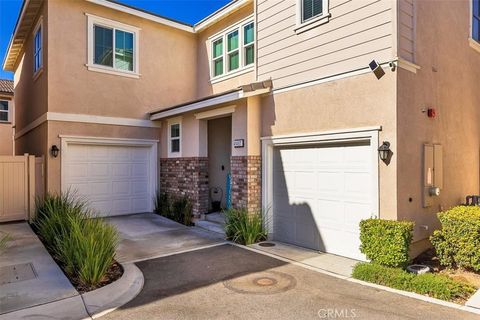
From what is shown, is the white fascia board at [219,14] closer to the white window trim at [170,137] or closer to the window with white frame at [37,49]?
the white window trim at [170,137]

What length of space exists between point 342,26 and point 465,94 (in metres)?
3.67

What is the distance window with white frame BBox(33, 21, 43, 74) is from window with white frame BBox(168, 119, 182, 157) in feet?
14.3

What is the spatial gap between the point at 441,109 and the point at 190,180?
6.84 meters

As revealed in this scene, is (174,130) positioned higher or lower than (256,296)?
higher

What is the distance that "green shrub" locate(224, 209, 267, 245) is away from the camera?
8008mm

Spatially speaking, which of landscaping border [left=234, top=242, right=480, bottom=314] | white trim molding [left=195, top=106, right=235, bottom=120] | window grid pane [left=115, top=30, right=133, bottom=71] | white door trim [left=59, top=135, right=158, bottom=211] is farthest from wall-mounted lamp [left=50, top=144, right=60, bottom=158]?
landscaping border [left=234, top=242, right=480, bottom=314]

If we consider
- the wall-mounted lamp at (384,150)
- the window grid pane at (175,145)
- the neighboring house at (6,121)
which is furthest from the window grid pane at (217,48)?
the neighboring house at (6,121)

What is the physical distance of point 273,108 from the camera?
8406mm

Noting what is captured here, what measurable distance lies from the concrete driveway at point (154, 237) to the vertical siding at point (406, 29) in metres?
5.59

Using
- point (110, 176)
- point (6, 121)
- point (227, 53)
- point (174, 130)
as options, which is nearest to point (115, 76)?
point (174, 130)

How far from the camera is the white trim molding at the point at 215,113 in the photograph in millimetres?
9078

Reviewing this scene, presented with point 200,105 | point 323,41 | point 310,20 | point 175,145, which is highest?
point 310,20

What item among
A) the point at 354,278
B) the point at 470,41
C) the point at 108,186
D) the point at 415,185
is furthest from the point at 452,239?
the point at 108,186

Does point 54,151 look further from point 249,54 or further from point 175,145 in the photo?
point 249,54
